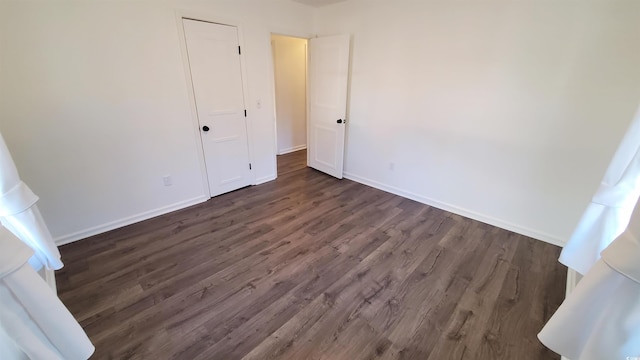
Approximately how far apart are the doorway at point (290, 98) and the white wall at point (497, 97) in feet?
4.73

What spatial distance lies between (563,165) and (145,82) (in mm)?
4088

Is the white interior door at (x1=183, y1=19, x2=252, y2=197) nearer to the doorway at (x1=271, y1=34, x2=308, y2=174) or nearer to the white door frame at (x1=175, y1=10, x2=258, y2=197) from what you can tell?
the white door frame at (x1=175, y1=10, x2=258, y2=197)

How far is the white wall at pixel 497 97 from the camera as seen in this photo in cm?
207

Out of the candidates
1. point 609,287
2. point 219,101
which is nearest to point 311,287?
point 609,287

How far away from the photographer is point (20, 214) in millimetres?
1333

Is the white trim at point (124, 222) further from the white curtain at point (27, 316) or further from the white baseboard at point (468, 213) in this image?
the white baseboard at point (468, 213)

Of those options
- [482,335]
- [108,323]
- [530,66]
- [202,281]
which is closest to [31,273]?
[108,323]

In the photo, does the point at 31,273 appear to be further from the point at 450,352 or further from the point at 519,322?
the point at 519,322

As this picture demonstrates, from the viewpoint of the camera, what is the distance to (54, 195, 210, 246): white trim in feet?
7.98

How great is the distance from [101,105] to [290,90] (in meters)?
3.41

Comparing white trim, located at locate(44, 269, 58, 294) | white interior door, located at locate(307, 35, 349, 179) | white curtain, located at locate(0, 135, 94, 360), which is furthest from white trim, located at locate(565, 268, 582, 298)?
white trim, located at locate(44, 269, 58, 294)

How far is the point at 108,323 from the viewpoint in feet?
5.39

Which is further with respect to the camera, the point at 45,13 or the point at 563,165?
the point at 563,165

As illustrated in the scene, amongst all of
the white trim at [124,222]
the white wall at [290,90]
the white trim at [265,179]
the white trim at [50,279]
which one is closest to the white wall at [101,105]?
the white trim at [124,222]
